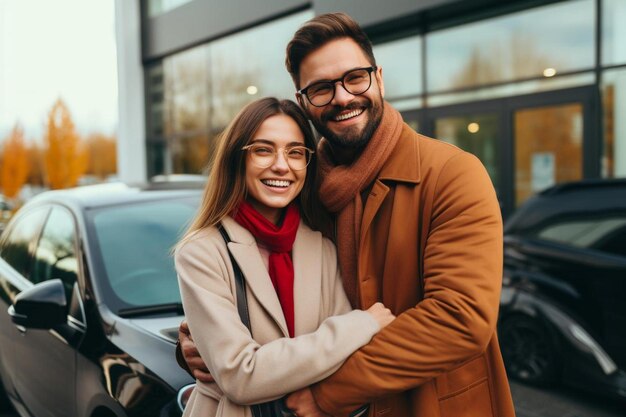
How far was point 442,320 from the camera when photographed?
140 cm

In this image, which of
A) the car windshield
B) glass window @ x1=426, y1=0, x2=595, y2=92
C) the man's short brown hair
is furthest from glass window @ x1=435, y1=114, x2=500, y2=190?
Answer: the man's short brown hair

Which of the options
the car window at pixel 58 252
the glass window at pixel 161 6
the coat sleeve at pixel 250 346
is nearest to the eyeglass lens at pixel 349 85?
the coat sleeve at pixel 250 346

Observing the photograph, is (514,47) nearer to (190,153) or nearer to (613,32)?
(613,32)

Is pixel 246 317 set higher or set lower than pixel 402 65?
lower

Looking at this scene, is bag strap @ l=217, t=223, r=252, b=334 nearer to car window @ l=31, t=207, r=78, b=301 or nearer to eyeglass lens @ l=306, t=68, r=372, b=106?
eyeglass lens @ l=306, t=68, r=372, b=106

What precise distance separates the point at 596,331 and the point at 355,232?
3.02 metres

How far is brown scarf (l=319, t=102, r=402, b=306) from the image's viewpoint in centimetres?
168

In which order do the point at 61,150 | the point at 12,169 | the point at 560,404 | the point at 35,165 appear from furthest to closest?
the point at 35,165
the point at 12,169
the point at 61,150
the point at 560,404

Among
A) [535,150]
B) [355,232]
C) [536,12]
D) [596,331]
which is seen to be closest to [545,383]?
[596,331]

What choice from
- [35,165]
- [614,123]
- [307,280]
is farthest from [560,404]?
[35,165]

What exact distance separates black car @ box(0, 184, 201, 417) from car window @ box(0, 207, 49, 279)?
1cm

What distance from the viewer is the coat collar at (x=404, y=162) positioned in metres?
1.60

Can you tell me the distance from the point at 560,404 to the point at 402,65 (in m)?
7.55

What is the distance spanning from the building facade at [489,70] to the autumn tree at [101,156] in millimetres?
48016
